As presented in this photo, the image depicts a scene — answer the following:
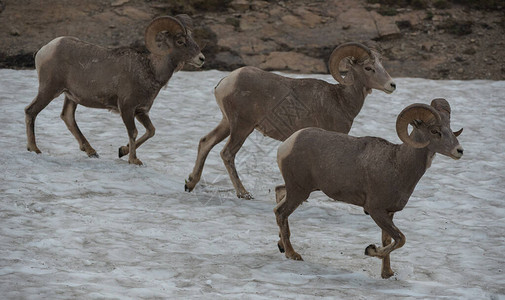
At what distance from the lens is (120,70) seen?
12055mm

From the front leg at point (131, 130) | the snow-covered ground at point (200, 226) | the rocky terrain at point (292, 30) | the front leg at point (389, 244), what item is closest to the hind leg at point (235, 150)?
the snow-covered ground at point (200, 226)

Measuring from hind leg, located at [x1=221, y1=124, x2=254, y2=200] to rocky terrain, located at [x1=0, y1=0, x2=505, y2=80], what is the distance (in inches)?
363

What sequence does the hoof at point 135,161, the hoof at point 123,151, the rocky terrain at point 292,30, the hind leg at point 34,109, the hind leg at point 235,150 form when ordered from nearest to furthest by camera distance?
the hind leg at point 235,150
the hind leg at point 34,109
the hoof at point 135,161
the hoof at point 123,151
the rocky terrain at point 292,30

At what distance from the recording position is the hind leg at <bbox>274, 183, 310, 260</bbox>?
8.67 meters

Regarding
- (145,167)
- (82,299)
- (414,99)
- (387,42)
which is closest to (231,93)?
(145,167)

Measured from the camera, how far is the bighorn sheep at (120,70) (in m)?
12.0

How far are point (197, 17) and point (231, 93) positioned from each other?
1207 centimetres

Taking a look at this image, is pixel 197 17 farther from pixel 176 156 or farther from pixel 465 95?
pixel 176 156

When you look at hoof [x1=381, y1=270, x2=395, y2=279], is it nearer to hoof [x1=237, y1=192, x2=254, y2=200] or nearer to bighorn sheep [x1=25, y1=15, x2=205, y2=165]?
hoof [x1=237, y1=192, x2=254, y2=200]

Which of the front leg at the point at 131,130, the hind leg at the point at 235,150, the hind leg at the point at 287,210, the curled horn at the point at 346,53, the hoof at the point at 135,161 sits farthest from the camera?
the hoof at the point at 135,161

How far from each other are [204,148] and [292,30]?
35.4 ft

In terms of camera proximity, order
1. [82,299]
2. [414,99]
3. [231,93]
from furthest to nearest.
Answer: [414,99], [231,93], [82,299]

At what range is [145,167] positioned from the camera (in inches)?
488

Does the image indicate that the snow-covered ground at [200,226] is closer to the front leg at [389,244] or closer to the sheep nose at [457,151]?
the front leg at [389,244]
